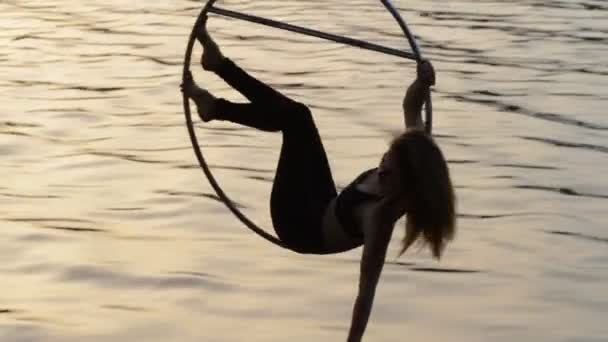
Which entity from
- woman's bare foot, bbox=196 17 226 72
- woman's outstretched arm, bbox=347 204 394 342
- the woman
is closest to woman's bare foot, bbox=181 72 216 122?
the woman

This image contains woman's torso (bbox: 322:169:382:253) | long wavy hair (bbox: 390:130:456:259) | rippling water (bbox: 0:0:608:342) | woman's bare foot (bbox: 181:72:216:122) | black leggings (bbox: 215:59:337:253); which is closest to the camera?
long wavy hair (bbox: 390:130:456:259)

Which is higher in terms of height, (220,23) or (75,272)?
(75,272)

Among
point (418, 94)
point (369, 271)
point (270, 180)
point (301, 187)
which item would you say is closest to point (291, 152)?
point (301, 187)

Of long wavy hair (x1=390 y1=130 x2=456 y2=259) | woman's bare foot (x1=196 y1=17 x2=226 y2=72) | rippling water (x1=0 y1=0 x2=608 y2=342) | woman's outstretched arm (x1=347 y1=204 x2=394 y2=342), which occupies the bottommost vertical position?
rippling water (x1=0 y1=0 x2=608 y2=342)

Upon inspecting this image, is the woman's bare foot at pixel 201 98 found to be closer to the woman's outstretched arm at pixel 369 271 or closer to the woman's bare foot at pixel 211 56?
the woman's bare foot at pixel 211 56

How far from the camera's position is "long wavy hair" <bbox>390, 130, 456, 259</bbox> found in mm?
7660

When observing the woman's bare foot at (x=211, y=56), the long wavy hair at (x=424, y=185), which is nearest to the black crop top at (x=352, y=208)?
the long wavy hair at (x=424, y=185)

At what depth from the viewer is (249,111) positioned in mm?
8391

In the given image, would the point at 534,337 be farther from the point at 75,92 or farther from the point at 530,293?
the point at 75,92

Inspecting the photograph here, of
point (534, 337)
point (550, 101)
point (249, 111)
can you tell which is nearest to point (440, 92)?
point (550, 101)

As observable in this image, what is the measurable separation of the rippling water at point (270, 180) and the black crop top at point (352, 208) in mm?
337

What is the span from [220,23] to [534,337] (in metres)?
14.5

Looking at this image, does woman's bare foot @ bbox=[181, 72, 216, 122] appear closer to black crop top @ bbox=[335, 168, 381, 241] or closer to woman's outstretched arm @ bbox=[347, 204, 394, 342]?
black crop top @ bbox=[335, 168, 381, 241]

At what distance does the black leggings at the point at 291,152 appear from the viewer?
8.40m
